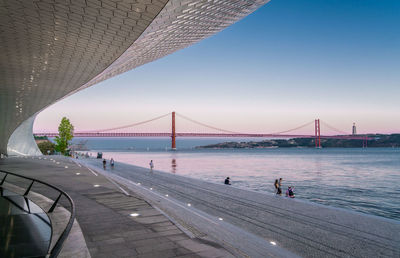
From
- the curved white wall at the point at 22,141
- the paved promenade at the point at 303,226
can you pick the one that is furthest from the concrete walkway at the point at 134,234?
the curved white wall at the point at 22,141

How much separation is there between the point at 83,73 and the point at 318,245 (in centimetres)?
1686

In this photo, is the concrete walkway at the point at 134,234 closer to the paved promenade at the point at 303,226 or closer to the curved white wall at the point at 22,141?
the paved promenade at the point at 303,226

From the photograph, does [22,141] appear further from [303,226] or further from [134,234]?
[303,226]

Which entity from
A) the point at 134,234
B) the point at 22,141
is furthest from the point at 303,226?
the point at 22,141

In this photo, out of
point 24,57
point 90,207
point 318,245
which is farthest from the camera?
point 24,57

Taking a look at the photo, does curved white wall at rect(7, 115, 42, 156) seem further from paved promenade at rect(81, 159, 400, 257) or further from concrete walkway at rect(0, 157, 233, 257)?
concrete walkway at rect(0, 157, 233, 257)

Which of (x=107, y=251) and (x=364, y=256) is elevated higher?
(x=107, y=251)

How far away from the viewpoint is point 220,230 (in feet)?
Answer: 25.5

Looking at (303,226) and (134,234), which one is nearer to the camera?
(134,234)

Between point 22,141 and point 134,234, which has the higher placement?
point 22,141

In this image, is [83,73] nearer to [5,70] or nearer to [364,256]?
[5,70]

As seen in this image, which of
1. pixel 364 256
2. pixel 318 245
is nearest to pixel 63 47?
pixel 318 245

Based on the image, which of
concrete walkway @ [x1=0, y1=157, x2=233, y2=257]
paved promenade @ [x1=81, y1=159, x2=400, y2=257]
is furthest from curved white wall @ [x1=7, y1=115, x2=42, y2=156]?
concrete walkway @ [x1=0, y1=157, x2=233, y2=257]

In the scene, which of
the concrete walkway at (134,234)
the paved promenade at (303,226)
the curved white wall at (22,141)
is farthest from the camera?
the curved white wall at (22,141)
